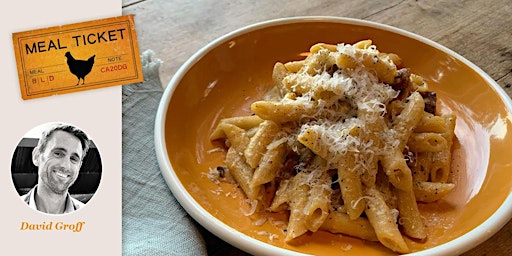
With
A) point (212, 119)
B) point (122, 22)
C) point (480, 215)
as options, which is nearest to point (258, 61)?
point (212, 119)

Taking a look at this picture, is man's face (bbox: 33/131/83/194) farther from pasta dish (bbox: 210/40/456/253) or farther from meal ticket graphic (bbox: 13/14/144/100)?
pasta dish (bbox: 210/40/456/253)

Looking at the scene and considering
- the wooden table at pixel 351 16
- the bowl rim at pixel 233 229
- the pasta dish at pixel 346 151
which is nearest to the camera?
the bowl rim at pixel 233 229

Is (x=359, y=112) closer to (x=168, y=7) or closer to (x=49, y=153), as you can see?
(x=49, y=153)

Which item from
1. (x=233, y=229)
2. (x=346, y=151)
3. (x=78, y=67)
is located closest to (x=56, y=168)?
(x=78, y=67)

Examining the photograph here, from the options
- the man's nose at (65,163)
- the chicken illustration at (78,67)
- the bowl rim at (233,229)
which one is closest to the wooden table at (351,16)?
the bowl rim at (233,229)

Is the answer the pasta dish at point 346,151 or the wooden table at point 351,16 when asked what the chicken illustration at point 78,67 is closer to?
the pasta dish at point 346,151

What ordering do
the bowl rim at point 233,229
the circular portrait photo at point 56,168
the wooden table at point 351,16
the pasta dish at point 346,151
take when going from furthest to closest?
the wooden table at point 351,16, the pasta dish at point 346,151, the bowl rim at point 233,229, the circular portrait photo at point 56,168

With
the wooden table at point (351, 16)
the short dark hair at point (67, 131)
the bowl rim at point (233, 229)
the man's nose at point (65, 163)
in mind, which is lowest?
the bowl rim at point (233, 229)
